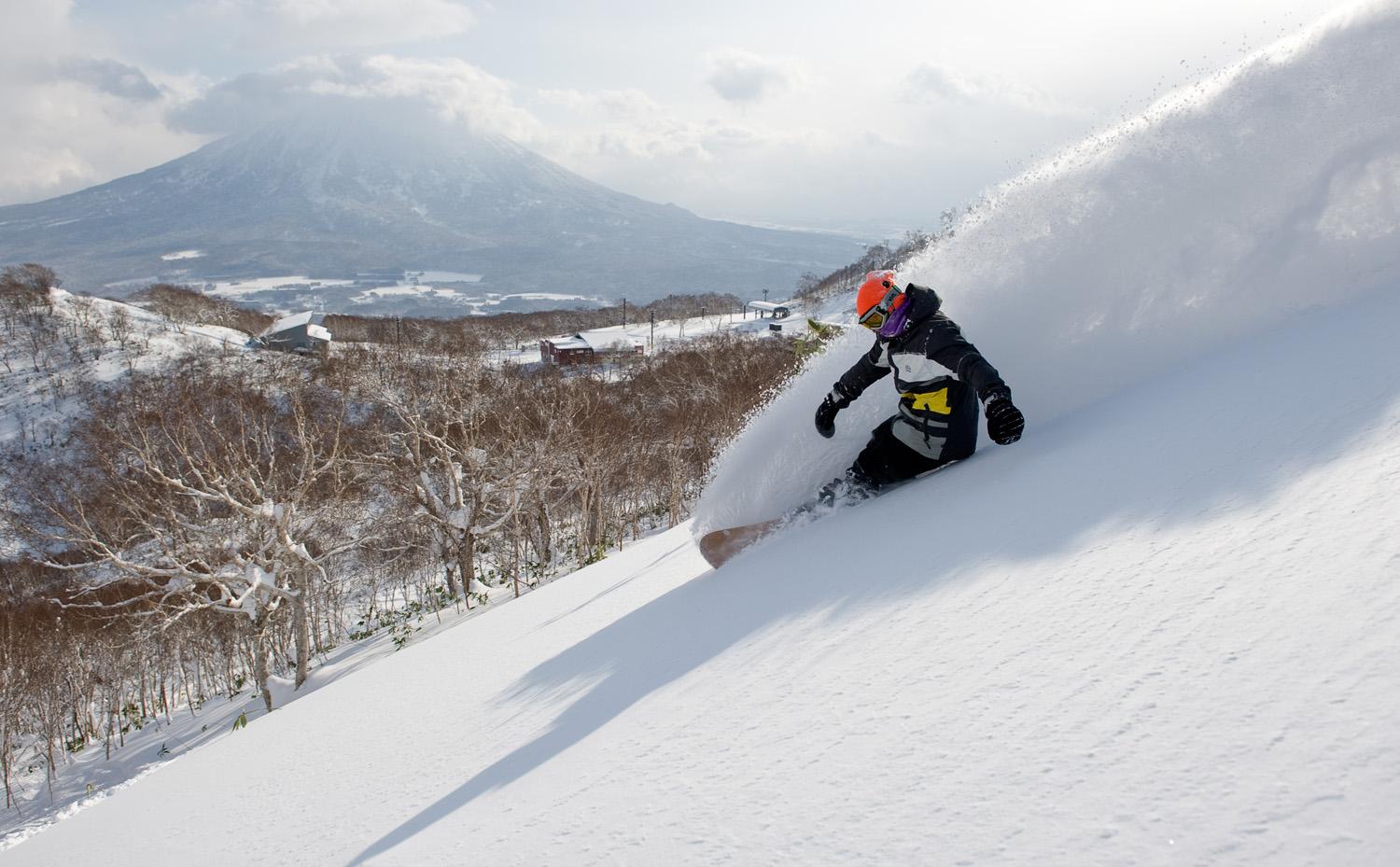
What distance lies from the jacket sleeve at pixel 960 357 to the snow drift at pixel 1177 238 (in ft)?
2.14

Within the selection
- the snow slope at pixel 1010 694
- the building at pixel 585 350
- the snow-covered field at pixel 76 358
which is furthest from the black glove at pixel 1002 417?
the snow-covered field at pixel 76 358

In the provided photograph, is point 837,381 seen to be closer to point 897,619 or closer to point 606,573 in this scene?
point 897,619

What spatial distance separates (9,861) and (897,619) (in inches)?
242

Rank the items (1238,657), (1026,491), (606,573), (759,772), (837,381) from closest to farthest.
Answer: (1238,657) < (759,772) < (1026,491) < (837,381) < (606,573)

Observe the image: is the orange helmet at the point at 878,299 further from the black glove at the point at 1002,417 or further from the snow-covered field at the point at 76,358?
the snow-covered field at the point at 76,358

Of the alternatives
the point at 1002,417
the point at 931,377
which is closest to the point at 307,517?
the point at 931,377

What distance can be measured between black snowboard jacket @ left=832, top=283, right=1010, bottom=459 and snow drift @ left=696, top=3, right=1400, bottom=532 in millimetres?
543

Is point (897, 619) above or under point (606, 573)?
above

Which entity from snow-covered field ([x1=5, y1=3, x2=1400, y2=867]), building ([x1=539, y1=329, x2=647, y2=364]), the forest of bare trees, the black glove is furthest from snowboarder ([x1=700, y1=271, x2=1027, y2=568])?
building ([x1=539, y1=329, x2=647, y2=364])

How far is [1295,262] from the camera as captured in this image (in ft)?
11.4

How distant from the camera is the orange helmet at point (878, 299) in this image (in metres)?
4.07

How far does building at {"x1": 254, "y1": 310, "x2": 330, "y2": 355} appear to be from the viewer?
83.5 meters

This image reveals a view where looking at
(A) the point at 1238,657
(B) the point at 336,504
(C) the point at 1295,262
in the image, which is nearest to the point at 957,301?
(C) the point at 1295,262

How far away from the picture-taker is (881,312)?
163 inches
